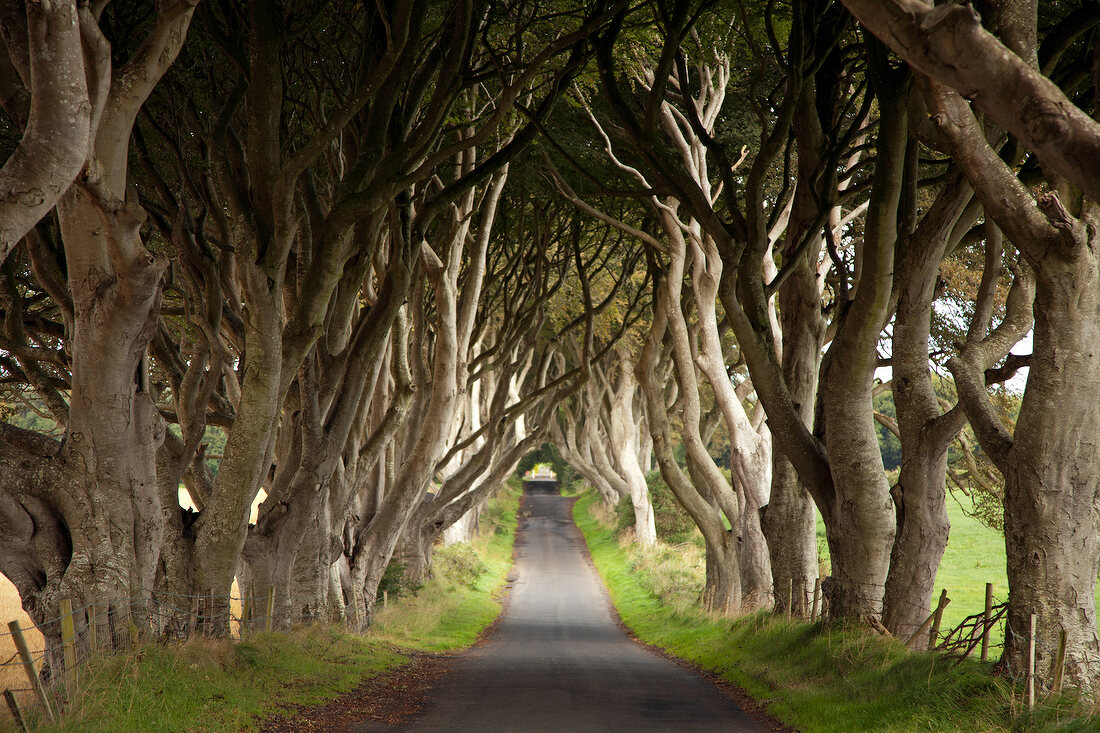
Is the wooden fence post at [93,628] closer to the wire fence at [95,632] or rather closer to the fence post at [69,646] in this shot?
the wire fence at [95,632]

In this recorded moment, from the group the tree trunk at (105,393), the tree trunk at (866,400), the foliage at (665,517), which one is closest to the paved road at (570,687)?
the tree trunk at (866,400)

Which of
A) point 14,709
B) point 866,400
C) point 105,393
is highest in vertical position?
point 866,400

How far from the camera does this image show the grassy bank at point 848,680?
682cm

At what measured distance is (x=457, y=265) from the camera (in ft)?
49.8

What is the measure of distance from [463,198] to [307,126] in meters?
2.64

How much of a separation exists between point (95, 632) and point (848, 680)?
21.8ft

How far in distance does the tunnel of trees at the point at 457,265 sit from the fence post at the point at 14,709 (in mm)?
1937

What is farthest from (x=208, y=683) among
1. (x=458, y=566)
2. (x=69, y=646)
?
(x=458, y=566)

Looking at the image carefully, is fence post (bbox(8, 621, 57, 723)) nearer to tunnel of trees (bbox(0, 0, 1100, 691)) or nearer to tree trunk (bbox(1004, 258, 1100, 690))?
tunnel of trees (bbox(0, 0, 1100, 691))

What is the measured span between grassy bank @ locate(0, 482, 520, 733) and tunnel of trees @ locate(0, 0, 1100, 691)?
0.65 meters

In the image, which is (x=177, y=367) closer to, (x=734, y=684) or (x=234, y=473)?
(x=234, y=473)

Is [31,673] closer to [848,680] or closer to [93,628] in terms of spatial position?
[93,628]

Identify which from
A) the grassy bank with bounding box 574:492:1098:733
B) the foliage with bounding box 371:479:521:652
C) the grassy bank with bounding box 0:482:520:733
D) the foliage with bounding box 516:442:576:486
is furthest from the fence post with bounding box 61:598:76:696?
the foliage with bounding box 516:442:576:486

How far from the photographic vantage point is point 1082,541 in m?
6.92
